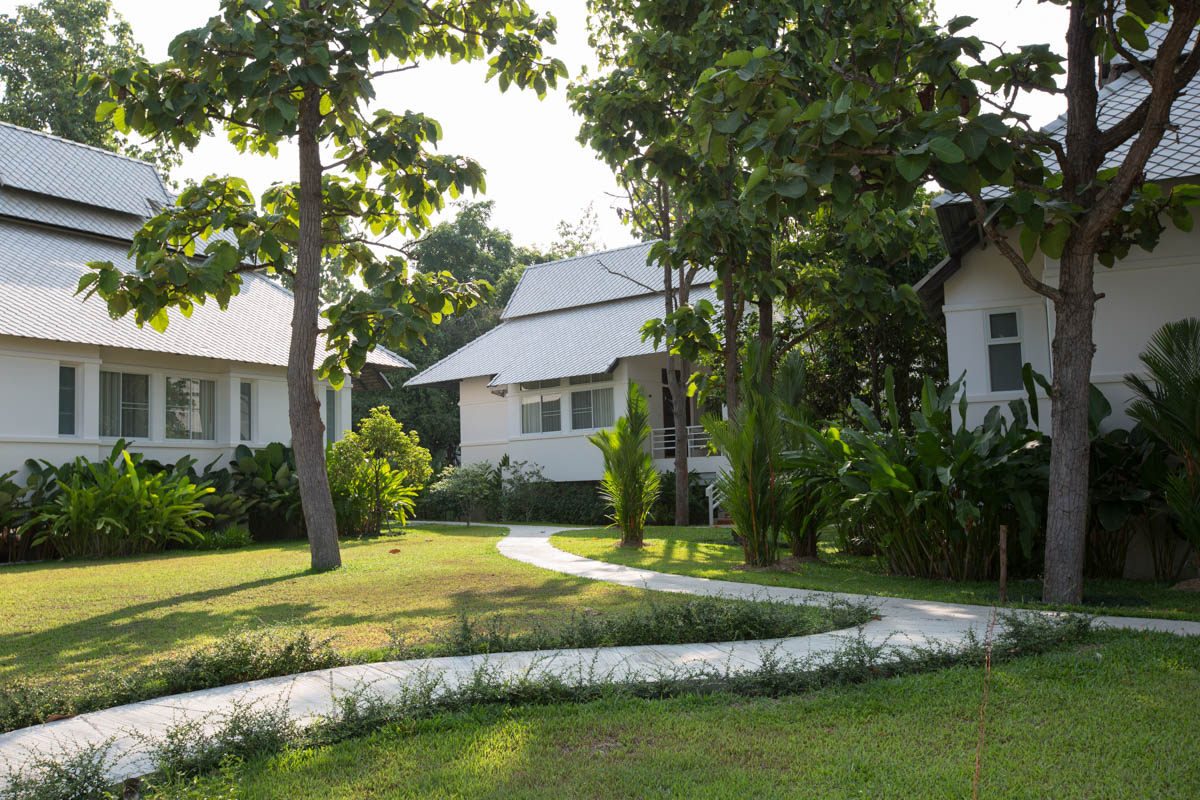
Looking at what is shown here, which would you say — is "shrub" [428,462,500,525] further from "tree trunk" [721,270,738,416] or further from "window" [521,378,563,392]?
"tree trunk" [721,270,738,416]

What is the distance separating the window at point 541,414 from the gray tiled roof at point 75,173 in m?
11.1

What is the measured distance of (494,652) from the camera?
626 centimetres

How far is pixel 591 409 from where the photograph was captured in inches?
1016

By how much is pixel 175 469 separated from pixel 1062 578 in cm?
1470

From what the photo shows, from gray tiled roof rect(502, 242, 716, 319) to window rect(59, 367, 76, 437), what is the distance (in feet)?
50.0

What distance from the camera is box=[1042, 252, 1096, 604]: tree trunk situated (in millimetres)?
7961

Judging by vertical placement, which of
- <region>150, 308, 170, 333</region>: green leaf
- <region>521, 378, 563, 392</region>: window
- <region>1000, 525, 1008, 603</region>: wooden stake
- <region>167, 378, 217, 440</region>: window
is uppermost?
<region>521, 378, 563, 392</region>: window

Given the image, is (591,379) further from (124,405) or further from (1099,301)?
(1099,301)

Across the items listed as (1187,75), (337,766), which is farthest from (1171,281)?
(337,766)

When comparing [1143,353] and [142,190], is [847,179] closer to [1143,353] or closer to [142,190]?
[1143,353]

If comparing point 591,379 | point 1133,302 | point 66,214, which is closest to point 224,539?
point 66,214

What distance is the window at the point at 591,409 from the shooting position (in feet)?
83.6

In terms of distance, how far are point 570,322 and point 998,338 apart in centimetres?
1756

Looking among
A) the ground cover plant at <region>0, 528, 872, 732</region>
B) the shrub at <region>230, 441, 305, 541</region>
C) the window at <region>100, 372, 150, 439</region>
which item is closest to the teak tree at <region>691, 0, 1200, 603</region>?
the ground cover plant at <region>0, 528, 872, 732</region>
